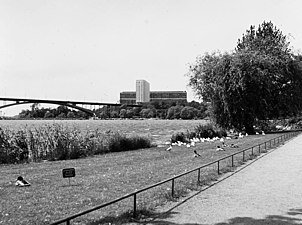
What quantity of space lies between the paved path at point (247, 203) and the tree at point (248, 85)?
30552 mm

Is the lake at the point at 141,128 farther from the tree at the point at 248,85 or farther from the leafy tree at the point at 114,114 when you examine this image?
the leafy tree at the point at 114,114

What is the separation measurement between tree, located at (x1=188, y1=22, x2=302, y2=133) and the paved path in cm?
3055

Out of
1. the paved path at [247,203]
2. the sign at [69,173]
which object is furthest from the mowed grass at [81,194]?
the paved path at [247,203]

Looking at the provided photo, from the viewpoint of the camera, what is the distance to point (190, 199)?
10.1 meters

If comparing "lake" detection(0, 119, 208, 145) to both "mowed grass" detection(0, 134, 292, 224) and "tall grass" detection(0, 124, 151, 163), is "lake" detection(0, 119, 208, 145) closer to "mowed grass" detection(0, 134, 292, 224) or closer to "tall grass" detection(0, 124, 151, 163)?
"tall grass" detection(0, 124, 151, 163)

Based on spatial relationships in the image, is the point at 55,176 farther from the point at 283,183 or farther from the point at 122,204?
the point at 283,183

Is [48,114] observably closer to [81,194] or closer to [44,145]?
[44,145]

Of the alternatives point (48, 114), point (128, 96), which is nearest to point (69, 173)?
point (48, 114)

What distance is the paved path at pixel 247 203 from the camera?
26.2 feet

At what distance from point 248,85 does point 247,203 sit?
1454 inches

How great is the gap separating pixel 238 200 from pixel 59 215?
4443mm

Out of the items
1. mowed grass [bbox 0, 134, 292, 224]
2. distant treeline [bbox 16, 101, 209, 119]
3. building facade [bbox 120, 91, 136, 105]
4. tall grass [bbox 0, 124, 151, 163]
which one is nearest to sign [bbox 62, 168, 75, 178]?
mowed grass [bbox 0, 134, 292, 224]

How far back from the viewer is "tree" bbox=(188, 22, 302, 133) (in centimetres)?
4447

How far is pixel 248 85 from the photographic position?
4506 cm
